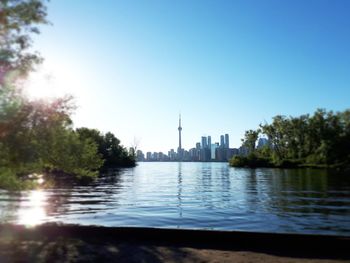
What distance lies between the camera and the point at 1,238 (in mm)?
16375

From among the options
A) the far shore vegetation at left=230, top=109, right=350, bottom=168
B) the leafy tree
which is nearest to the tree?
the far shore vegetation at left=230, top=109, right=350, bottom=168

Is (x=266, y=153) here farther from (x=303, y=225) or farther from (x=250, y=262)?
(x=250, y=262)

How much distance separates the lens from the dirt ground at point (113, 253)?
520 inches

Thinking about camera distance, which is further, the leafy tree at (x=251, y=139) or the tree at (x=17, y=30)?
the leafy tree at (x=251, y=139)

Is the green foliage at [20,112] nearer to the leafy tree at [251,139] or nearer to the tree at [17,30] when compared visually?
the tree at [17,30]

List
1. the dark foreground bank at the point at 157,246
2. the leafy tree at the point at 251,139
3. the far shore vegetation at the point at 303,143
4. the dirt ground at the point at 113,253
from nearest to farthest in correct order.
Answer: the dirt ground at the point at 113,253
the dark foreground bank at the point at 157,246
the far shore vegetation at the point at 303,143
the leafy tree at the point at 251,139

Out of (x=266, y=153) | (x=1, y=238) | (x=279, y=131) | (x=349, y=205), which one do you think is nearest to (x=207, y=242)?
(x=1, y=238)

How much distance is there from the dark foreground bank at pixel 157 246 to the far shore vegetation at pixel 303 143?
409 feet

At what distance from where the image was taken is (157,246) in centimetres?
1514

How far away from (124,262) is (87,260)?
118 centimetres

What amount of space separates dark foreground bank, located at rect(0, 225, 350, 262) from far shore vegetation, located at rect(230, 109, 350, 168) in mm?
124804

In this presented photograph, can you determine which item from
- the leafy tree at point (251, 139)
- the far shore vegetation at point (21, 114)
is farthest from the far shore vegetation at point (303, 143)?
the far shore vegetation at point (21, 114)

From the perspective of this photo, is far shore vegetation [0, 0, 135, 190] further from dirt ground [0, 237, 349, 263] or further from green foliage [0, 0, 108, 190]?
dirt ground [0, 237, 349, 263]

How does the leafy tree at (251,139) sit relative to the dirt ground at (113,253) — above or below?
above
